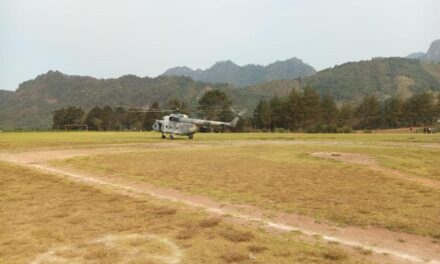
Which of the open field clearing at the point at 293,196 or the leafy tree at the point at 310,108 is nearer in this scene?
the open field clearing at the point at 293,196

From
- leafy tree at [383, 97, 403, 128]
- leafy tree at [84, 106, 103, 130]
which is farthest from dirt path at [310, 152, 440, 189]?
leafy tree at [84, 106, 103, 130]

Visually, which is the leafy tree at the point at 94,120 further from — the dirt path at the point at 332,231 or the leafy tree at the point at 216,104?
the dirt path at the point at 332,231

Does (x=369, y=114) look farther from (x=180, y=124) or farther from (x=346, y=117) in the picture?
(x=180, y=124)

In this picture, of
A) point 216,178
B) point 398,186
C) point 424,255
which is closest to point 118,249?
point 424,255

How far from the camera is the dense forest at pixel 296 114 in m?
108

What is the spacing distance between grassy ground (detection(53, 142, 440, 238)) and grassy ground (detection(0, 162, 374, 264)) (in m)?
2.55

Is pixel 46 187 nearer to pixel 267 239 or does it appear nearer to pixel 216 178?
pixel 216 178

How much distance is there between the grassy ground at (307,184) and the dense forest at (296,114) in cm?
7792

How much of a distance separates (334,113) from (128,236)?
371 feet

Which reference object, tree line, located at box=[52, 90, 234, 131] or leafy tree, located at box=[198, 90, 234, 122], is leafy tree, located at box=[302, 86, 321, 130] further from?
tree line, located at box=[52, 90, 234, 131]

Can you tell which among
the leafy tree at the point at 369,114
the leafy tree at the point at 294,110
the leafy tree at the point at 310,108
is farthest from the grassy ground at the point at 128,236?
the leafy tree at the point at 369,114

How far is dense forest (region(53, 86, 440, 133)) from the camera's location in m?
108

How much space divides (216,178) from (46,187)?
662 cm

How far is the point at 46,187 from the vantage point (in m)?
14.7
